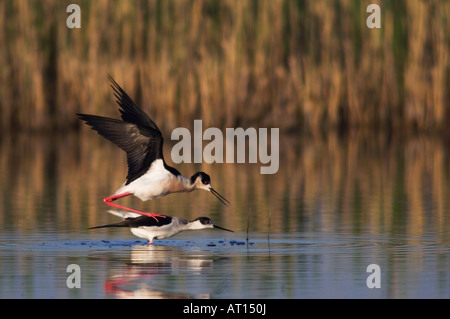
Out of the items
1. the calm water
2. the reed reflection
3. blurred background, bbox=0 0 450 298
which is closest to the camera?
the calm water

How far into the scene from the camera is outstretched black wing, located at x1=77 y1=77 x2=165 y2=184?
9516 millimetres

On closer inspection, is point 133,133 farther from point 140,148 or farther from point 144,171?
point 144,171

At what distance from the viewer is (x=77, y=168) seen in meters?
16.2

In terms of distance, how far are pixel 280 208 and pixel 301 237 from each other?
215 cm

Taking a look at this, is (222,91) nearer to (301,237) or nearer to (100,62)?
(100,62)

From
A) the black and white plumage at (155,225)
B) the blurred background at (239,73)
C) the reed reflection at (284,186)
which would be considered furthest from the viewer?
the blurred background at (239,73)

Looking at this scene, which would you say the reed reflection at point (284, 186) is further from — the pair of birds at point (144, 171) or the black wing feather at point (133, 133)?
the black wing feather at point (133, 133)

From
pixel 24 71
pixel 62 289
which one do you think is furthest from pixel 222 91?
pixel 62 289

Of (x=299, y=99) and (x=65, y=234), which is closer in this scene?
(x=65, y=234)

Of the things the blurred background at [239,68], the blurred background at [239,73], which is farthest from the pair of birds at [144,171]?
the blurred background at [239,68]

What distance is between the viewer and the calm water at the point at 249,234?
7.35 metres

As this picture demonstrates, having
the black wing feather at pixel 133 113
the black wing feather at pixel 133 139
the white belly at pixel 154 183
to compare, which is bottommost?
the white belly at pixel 154 183

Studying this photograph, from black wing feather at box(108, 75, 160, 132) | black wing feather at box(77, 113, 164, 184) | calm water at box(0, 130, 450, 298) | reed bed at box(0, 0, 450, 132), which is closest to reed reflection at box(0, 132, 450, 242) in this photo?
calm water at box(0, 130, 450, 298)

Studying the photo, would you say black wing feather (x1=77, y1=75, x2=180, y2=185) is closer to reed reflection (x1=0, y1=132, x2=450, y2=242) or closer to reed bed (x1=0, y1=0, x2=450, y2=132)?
reed reflection (x1=0, y1=132, x2=450, y2=242)
